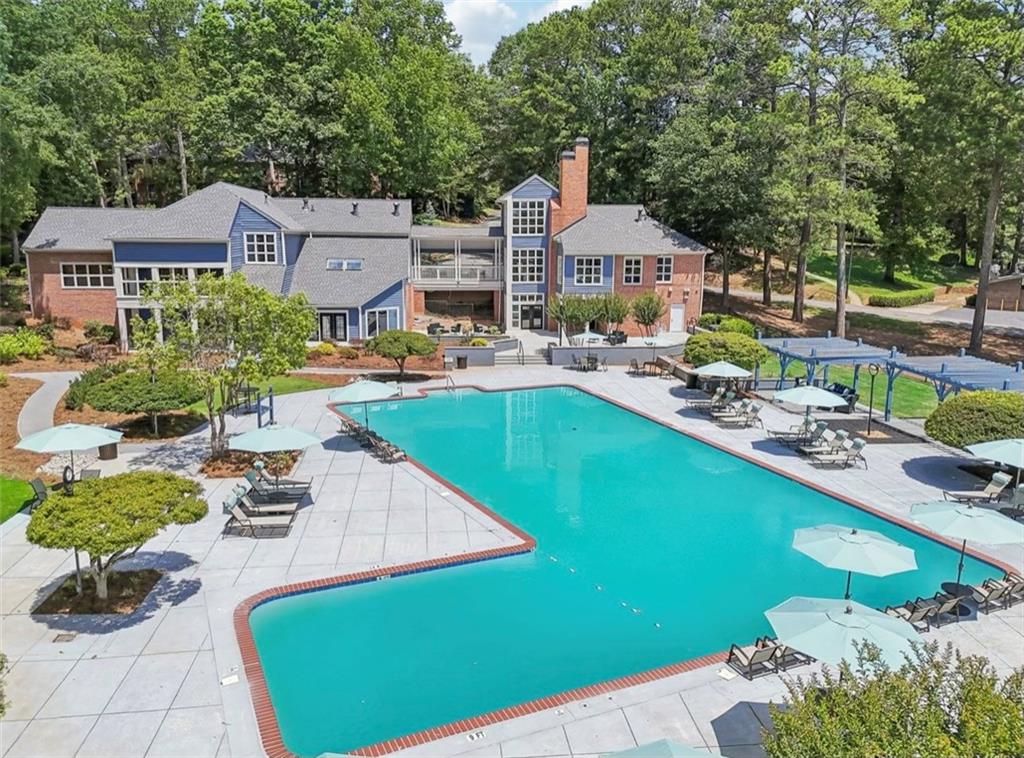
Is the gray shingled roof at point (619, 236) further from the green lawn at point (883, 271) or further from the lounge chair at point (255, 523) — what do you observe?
the lounge chair at point (255, 523)

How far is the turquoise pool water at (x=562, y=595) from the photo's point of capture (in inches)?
423

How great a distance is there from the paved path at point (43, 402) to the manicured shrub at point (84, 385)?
2.19ft

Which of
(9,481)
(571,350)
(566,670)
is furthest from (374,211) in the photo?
(566,670)

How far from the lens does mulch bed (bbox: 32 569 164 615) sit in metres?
12.4

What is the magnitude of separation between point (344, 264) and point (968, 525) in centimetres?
3243

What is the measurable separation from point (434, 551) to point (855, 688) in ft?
31.4

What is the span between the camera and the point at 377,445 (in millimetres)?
21391

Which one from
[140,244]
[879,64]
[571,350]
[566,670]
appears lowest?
[566,670]

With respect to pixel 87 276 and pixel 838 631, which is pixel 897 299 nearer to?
pixel 838 631

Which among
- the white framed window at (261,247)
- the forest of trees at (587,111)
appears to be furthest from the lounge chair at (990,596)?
the white framed window at (261,247)

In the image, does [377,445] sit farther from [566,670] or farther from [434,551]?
[566,670]

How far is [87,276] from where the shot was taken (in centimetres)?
3856

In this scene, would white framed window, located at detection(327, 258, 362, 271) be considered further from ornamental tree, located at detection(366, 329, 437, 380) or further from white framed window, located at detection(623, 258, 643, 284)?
white framed window, located at detection(623, 258, 643, 284)

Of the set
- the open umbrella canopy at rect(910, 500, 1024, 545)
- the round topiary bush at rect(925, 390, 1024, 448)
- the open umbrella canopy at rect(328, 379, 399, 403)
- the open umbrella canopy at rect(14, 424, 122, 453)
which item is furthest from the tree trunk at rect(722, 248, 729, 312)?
the open umbrella canopy at rect(14, 424, 122, 453)
